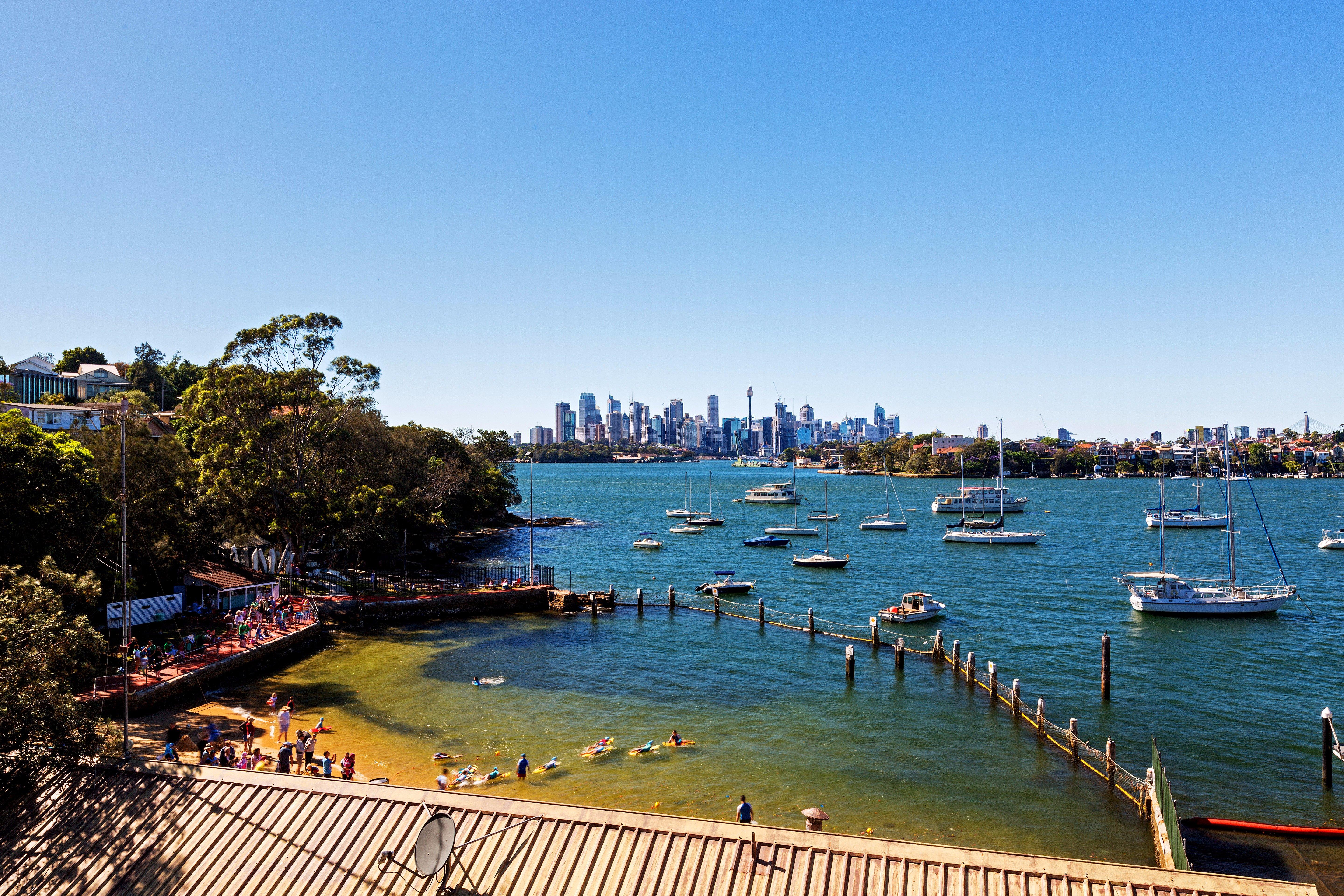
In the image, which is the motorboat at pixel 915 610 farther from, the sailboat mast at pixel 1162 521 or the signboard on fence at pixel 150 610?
the signboard on fence at pixel 150 610

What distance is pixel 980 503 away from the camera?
125m

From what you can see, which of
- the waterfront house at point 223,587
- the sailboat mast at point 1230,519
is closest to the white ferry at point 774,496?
the sailboat mast at point 1230,519

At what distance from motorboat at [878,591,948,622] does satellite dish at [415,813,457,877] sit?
40914mm

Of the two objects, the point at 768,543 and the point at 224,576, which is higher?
the point at 224,576

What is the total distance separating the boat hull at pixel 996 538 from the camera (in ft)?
286

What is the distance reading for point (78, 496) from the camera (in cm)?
2780

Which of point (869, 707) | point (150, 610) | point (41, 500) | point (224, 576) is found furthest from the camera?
point (224, 576)

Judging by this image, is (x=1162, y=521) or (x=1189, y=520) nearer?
(x=1162, y=521)

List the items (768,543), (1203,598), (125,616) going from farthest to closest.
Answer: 1. (768,543)
2. (1203,598)
3. (125,616)

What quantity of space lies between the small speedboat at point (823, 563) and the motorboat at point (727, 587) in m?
13.1

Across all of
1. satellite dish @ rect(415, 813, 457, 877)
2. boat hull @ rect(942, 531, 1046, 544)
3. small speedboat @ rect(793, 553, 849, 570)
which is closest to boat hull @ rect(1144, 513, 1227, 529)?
boat hull @ rect(942, 531, 1046, 544)

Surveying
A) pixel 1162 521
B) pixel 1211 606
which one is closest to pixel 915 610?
pixel 1211 606

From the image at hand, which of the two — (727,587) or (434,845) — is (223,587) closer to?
(727,587)

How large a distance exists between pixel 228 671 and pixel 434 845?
25713 mm
